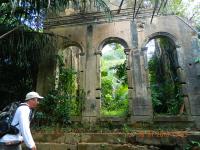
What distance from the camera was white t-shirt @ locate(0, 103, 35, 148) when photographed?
4.19m

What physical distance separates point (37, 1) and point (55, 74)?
3302 millimetres

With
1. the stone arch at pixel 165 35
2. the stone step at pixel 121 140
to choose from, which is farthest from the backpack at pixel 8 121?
the stone arch at pixel 165 35

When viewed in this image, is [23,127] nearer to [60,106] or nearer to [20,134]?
[20,134]

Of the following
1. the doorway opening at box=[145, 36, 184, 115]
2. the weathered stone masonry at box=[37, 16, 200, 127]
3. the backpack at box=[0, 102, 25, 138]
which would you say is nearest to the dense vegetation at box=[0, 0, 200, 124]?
the doorway opening at box=[145, 36, 184, 115]

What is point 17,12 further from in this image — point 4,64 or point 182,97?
point 182,97

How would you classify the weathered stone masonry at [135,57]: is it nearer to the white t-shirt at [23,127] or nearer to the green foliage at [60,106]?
the green foliage at [60,106]

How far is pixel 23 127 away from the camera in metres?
4.23

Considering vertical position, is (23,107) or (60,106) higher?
(60,106)

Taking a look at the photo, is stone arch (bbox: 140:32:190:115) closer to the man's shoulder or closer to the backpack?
the man's shoulder

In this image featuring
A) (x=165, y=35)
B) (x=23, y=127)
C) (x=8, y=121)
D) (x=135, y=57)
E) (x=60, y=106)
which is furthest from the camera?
(x=165, y=35)

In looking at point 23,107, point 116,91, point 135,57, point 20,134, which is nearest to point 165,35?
point 135,57

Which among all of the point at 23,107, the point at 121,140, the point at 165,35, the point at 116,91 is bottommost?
the point at 121,140

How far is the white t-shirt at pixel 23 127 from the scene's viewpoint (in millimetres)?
4191

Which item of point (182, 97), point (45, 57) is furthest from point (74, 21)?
point (182, 97)
